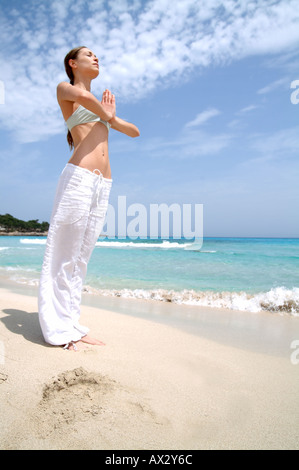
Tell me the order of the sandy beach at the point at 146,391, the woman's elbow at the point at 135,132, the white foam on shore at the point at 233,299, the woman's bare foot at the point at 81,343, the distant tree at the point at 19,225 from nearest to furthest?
the sandy beach at the point at 146,391 → the woman's bare foot at the point at 81,343 → the woman's elbow at the point at 135,132 → the white foam on shore at the point at 233,299 → the distant tree at the point at 19,225

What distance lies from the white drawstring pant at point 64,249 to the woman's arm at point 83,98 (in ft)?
1.63

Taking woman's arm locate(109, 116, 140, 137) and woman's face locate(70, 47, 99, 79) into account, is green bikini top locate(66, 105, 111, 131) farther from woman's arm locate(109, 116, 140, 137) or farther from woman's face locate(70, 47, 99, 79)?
woman's face locate(70, 47, 99, 79)

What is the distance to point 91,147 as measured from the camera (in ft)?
8.49

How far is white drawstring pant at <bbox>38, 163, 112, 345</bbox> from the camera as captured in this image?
2.43m

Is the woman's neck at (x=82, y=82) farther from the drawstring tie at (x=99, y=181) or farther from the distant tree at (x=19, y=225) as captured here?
the distant tree at (x=19, y=225)

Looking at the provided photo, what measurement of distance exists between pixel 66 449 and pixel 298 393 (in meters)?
1.46

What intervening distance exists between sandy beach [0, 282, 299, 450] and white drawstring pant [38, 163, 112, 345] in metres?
0.20

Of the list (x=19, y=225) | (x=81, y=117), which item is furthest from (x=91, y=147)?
(x=19, y=225)

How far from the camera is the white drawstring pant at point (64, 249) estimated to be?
243cm

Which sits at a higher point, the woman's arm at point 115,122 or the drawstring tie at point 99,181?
the woman's arm at point 115,122

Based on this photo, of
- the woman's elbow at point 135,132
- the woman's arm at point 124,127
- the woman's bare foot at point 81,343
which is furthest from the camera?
the woman's elbow at point 135,132

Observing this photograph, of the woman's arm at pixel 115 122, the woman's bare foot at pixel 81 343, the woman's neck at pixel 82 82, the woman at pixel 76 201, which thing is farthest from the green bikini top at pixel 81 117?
the woman's bare foot at pixel 81 343
